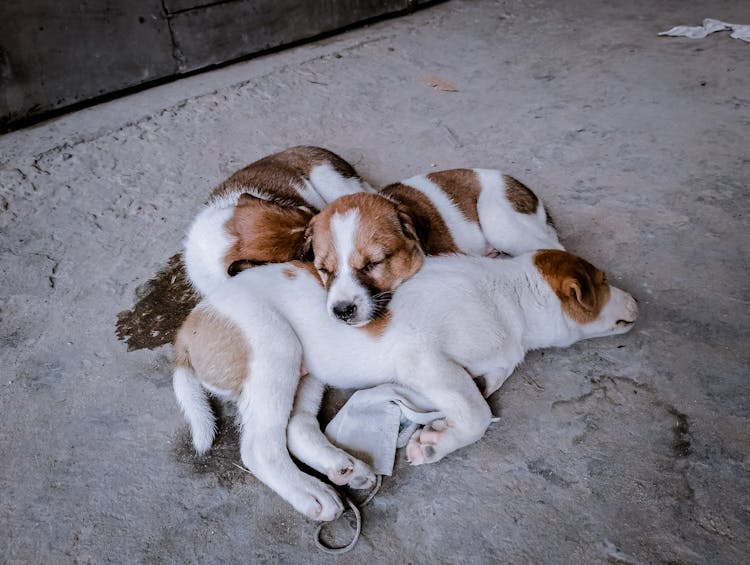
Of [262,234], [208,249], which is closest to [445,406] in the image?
[262,234]

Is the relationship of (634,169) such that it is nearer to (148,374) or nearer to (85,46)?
(148,374)

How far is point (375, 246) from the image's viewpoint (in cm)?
290

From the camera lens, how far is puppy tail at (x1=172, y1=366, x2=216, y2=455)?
249 cm

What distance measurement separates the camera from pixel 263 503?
7.61ft

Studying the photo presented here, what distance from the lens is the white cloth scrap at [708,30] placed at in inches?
233

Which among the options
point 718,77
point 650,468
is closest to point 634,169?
point 718,77

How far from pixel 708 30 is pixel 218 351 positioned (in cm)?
616

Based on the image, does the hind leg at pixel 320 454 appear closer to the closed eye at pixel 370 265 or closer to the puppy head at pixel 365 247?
the puppy head at pixel 365 247

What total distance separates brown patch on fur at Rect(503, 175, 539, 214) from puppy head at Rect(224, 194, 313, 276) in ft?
3.92

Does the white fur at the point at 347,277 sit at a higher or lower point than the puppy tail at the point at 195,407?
higher

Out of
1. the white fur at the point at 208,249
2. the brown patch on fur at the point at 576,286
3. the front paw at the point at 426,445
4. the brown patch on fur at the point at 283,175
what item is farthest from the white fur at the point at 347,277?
the brown patch on fur at the point at 576,286

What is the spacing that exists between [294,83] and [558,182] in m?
3.00

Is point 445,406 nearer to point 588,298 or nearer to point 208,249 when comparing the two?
point 588,298

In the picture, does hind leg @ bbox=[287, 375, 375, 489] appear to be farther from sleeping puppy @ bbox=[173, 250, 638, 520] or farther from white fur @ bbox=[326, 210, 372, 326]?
white fur @ bbox=[326, 210, 372, 326]
